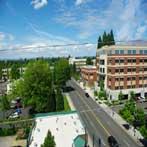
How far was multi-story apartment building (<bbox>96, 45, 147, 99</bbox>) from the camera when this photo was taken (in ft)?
173

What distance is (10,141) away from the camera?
29.1 m

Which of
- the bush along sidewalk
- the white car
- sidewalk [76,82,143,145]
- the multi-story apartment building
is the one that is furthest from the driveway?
the multi-story apartment building

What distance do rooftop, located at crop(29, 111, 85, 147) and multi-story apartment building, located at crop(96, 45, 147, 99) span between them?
2559 centimetres

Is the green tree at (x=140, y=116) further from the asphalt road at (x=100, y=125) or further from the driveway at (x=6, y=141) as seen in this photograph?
the driveway at (x=6, y=141)

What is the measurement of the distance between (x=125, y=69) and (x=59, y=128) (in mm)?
32249

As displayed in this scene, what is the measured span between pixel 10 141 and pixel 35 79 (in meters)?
14.5

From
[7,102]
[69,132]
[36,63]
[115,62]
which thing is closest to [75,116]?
[69,132]

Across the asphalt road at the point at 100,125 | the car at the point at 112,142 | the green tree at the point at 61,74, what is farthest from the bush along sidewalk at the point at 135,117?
the green tree at the point at 61,74

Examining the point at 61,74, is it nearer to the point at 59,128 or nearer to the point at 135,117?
the point at 135,117

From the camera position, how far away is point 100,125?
1378 inches

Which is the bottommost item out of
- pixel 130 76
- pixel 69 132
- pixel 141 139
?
pixel 141 139

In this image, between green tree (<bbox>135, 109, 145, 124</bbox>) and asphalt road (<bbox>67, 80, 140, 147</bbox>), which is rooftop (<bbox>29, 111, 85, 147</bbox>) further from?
green tree (<bbox>135, 109, 145, 124</bbox>)

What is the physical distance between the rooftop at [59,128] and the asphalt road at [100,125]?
431 centimetres

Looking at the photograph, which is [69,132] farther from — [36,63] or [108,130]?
[36,63]
